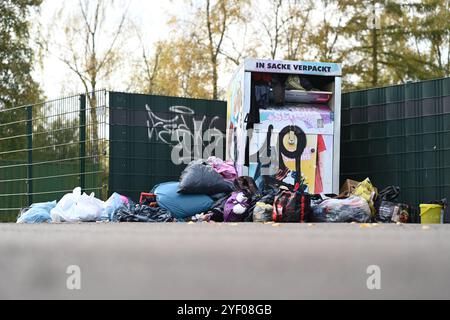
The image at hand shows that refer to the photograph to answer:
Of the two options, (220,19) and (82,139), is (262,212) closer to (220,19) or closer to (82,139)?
(82,139)

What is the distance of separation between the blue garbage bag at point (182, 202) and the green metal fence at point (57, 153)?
140 centimetres

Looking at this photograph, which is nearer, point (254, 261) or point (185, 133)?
point (254, 261)

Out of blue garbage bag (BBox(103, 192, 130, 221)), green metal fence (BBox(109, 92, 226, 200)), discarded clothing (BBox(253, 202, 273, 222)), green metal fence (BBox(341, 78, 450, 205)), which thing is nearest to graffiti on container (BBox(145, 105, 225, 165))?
green metal fence (BBox(109, 92, 226, 200))

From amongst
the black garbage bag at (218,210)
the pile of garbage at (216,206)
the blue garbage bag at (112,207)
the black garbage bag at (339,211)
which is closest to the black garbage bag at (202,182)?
the pile of garbage at (216,206)

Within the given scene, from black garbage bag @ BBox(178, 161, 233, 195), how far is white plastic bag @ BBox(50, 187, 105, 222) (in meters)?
0.77

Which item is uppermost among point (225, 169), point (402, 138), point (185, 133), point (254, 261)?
point (185, 133)

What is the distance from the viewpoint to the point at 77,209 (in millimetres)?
6379

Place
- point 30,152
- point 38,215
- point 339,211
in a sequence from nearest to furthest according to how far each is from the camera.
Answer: point 339,211, point 38,215, point 30,152

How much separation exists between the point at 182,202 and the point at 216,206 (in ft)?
1.13

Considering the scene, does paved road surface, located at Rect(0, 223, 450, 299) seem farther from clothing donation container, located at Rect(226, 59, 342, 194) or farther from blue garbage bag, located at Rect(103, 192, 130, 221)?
clothing donation container, located at Rect(226, 59, 342, 194)

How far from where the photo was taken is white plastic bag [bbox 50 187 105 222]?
6.38m

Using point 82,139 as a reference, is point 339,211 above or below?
below

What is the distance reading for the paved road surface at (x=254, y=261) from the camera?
3535 millimetres

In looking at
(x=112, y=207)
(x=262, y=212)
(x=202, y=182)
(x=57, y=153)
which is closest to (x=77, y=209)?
(x=112, y=207)
